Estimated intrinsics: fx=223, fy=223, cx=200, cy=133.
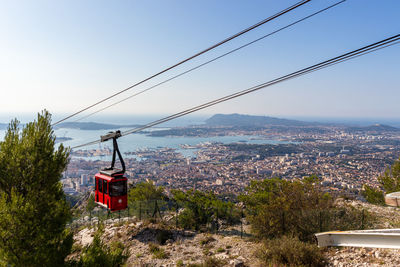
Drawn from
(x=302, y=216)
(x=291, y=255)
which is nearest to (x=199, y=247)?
(x=291, y=255)

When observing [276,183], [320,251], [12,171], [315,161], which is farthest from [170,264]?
[315,161]

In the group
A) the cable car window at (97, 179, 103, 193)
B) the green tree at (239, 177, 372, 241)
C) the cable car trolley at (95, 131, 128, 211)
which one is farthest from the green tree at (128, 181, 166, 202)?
the cable car trolley at (95, 131, 128, 211)

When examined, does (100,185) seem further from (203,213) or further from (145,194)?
(145,194)

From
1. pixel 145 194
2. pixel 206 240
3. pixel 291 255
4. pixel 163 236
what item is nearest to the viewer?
pixel 291 255

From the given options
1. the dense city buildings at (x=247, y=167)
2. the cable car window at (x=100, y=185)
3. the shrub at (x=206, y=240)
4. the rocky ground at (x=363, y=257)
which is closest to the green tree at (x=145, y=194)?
the dense city buildings at (x=247, y=167)

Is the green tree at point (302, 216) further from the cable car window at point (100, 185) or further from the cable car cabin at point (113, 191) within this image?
the cable car window at point (100, 185)

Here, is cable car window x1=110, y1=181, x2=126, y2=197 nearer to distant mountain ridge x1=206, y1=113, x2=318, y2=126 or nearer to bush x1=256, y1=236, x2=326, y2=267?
bush x1=256, y1=236, x2=326, y2=267
